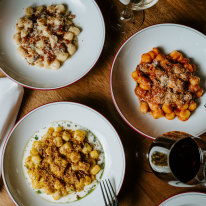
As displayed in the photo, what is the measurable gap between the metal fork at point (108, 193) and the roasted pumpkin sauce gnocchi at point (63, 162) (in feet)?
0.16

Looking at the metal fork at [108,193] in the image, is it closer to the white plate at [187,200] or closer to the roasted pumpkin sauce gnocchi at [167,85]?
the white plate at [187,200]

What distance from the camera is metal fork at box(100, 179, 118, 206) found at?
1.19 meters

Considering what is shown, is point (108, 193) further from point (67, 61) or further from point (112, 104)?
point (67, 61)

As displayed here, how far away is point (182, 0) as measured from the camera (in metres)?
1.26

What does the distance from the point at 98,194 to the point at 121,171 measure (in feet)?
0.57

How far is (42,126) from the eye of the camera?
1.25 m

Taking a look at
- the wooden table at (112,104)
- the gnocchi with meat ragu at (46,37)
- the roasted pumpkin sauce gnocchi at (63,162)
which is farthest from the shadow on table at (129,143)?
the gnocchi with meat ragu at (46,37)

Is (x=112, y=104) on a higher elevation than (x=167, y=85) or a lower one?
lower

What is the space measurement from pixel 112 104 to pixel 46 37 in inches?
18.7

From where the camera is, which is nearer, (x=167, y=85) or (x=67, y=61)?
(x=167, y=85)

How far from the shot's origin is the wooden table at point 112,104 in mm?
1275

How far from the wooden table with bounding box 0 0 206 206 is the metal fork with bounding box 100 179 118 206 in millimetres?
90

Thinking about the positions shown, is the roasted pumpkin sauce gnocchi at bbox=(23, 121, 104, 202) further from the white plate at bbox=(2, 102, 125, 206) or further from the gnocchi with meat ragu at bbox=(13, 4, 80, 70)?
the gnocchi with meat ragu at bbox=(13, 4, 80, 70)

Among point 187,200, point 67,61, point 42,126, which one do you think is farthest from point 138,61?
point 187,200
